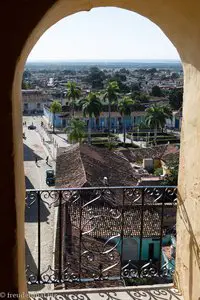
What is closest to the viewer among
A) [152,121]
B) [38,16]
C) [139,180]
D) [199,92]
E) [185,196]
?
[38,16]

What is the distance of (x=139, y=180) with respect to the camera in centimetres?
2081

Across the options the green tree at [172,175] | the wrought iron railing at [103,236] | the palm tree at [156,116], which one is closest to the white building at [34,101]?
the palm tree at [156,116]

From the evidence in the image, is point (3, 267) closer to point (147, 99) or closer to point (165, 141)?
point (165, 141)

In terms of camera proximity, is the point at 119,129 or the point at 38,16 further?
the point at 119,129

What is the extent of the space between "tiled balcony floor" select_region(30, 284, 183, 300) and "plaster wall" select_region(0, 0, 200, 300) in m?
0.16

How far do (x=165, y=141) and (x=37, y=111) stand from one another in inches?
1425

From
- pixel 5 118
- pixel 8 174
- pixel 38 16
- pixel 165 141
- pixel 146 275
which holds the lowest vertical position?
pixel 165 141

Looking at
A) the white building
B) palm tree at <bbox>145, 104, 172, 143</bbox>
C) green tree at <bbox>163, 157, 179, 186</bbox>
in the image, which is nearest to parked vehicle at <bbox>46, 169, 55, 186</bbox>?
green tree at <bbox>163, 157, 179, 186</bbox>

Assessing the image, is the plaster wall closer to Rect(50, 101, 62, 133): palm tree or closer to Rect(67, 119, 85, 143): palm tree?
Rect(67, 119, 85, 143): palm tree

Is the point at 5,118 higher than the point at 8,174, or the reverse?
the point at 5,118

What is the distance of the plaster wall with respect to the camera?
6.81 feet

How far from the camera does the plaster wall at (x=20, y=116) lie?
6.81 feet

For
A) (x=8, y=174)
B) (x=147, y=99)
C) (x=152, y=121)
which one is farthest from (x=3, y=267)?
(x=147, y=99)

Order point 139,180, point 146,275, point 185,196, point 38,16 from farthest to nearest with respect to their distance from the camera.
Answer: point 139,180 → point 146,275 → point 185,196 → point 38,16
